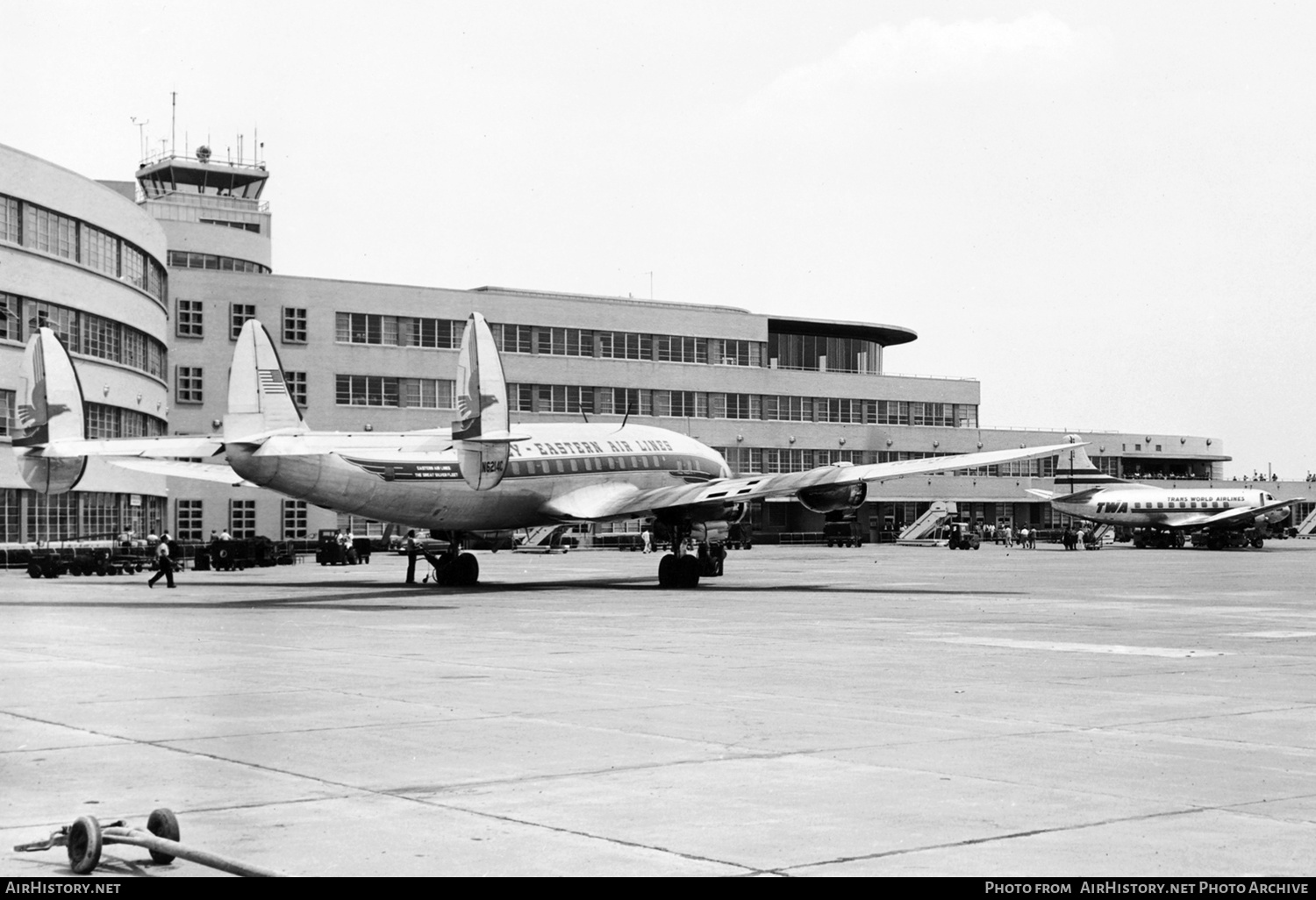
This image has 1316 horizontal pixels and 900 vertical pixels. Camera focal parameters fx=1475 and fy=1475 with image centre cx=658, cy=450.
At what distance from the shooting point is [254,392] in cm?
3400

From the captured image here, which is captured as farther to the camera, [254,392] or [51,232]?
[51,232]

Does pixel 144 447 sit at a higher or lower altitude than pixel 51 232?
lower

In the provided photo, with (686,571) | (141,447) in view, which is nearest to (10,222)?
(141,447)

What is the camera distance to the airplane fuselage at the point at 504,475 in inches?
1382

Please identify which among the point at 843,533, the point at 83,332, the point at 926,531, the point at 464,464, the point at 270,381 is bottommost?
the point at 843,533

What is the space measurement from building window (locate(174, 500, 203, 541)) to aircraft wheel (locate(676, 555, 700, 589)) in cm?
5534

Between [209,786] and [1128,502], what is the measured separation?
97268 millimetres

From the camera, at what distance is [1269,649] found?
2133 centimetres

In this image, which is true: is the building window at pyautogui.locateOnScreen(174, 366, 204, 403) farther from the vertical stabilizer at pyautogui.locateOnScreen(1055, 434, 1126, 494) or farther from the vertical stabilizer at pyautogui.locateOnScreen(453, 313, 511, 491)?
the vertical stabilizer at pyautogui.locateOnScreen(453, 313, 511, 491)

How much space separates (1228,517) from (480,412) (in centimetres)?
7694

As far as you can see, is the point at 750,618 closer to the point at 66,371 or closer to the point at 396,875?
the point at 66,371

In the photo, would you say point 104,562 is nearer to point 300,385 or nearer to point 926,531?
point 300,385

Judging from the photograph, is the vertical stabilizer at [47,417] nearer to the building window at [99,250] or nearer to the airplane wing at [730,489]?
the airplane wing at [730,489]

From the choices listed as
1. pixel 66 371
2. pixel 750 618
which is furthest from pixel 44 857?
pixel 66 371
